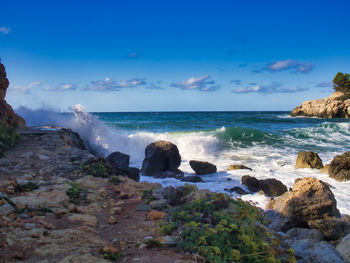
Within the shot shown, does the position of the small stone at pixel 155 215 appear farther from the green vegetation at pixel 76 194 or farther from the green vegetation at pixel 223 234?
the green vegetation at pixel 76 194

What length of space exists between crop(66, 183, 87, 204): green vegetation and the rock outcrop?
3.98 meters

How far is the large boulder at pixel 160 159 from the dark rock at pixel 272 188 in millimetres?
4009

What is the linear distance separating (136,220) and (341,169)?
9.19 meters

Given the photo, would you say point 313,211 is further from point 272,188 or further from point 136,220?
point 136,220

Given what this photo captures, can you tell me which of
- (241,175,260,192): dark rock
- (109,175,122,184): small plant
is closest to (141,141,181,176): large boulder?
(241,175,260,192): dark rock

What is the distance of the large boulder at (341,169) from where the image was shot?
384 inches

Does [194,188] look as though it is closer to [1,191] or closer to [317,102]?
[1,191]

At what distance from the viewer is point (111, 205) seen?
14.0 feet

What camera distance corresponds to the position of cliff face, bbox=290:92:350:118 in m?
48.3

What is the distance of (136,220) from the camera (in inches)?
145

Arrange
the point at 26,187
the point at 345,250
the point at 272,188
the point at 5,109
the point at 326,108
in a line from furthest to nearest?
the point at 326,108 → the point at 5,109 → the point at 272,188 → the point at 26,187 → the point at 345,250

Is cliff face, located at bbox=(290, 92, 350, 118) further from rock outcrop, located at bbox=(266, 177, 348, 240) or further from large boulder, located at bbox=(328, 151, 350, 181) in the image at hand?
rock outcrop, located at bbox=(266, 177, 348, 240)

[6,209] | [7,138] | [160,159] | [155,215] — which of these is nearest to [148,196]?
[155,215]

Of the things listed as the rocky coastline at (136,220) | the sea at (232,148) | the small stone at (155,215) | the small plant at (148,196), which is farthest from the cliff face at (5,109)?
the small stone at (155,215)
